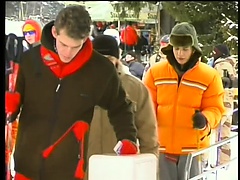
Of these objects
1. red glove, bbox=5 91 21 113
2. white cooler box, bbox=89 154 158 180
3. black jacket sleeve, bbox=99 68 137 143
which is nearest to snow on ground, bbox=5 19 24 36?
red glove, bbox=5 91 21 113

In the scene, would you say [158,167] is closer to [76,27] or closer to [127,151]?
[127,151]

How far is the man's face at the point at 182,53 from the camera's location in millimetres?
1738

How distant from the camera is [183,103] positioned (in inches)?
71.1

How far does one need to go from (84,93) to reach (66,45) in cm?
15

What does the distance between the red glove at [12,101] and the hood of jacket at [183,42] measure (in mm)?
456

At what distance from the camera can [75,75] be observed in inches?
62.0

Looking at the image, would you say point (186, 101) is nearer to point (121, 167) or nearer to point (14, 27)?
point (121, 167)

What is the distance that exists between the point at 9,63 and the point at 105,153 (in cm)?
38

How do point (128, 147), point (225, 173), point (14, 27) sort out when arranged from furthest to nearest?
point (225, 173)
point (128, 147)
point (14, 27)

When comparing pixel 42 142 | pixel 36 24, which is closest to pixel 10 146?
pixel 42 142

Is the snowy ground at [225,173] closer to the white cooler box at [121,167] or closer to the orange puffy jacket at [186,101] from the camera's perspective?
the orange puffy jacket at [186,101]

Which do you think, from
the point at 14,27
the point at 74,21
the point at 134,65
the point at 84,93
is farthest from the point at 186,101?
the point at 14,27

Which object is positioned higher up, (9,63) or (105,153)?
(9,63)

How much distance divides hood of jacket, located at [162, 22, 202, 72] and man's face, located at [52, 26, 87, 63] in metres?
0.28
